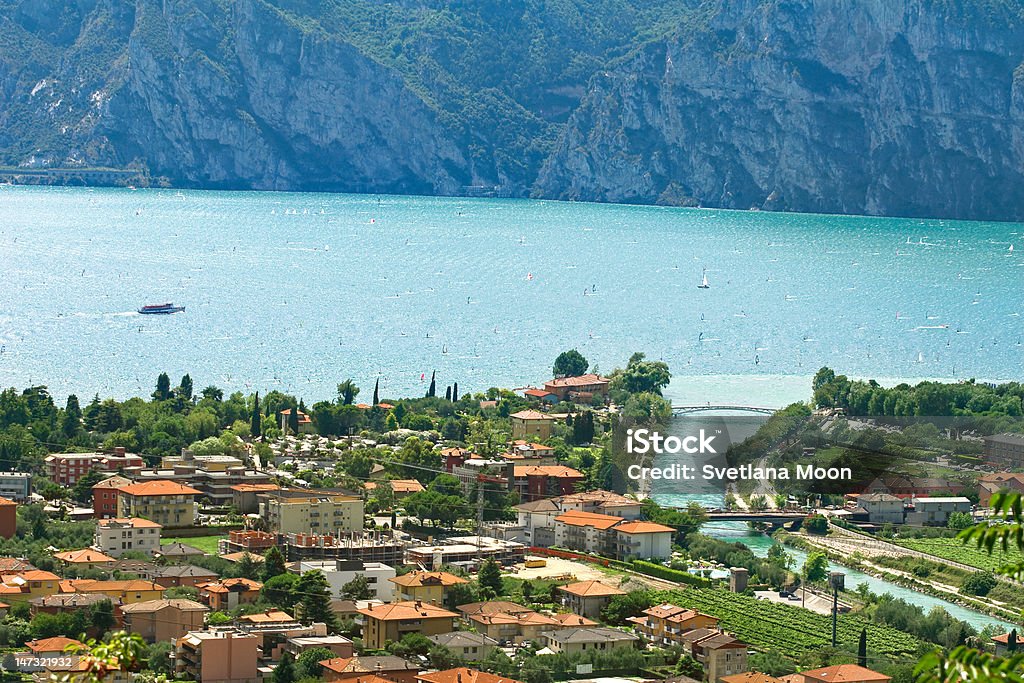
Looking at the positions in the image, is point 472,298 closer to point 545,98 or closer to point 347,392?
point 347,392

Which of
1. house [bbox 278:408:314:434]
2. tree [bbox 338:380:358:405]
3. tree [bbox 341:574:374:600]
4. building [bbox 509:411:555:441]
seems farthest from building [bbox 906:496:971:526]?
tree [bbox 338:380:358:405]

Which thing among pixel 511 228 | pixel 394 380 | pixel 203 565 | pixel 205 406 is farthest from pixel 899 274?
pixel 203 565

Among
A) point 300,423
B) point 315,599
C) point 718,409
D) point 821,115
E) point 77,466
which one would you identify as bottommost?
point 315,599

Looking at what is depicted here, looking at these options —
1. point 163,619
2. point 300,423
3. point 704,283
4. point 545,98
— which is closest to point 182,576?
point 163,619

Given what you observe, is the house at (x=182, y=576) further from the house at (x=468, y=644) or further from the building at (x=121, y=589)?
the house at (x=468, y=644)

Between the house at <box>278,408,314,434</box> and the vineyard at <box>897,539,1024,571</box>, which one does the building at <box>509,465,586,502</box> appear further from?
the house at <box>278,408,314,434</box>

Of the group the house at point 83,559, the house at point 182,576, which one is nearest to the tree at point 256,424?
the house at point 83,559

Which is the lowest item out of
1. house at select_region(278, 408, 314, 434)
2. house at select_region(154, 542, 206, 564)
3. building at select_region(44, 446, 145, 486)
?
house at select_region(154, 542, 206, 564)
